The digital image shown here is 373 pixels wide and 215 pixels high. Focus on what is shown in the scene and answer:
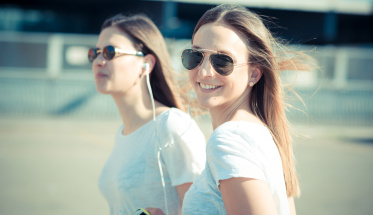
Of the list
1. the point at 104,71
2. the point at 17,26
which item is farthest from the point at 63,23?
the point at 104,71

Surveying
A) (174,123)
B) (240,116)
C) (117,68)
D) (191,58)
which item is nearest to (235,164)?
(240,116)

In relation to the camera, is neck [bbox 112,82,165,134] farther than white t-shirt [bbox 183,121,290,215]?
Yes

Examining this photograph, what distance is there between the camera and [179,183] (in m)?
1.99

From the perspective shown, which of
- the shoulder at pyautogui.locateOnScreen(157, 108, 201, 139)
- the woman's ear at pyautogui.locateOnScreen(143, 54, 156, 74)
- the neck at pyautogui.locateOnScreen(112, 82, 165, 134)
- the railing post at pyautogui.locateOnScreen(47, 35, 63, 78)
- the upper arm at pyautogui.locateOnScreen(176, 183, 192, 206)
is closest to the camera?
the upper arm at pyautogui.locateOnScreen(176, 183, 192, 206)

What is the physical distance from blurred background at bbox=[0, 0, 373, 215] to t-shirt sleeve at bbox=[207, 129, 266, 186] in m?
0.63

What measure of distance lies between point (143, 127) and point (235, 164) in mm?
1041

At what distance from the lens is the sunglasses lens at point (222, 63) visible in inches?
62.8

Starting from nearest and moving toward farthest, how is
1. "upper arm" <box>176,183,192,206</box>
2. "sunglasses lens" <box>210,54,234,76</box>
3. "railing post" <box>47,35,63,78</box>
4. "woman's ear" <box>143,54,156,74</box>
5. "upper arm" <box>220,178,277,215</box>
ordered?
"upper arm" <box>220,178,277,215</box>, "sunglasses lens" <box>210,54,234,76</box>, "upper arm" <box>176,183,192,206</box>, "woman's ear" <box>143,54,156,74</box>, "railing post" <box>47,35,63,78</box>

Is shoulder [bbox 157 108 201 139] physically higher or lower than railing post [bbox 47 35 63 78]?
lower

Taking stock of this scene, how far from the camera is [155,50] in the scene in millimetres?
2541

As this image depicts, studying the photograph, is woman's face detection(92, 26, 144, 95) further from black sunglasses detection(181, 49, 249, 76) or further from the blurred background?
black sunglasses detection(181, 49, 249, 76)

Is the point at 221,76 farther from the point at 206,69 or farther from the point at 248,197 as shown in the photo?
the point at 248,197

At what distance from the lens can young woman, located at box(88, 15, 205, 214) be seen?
205cm

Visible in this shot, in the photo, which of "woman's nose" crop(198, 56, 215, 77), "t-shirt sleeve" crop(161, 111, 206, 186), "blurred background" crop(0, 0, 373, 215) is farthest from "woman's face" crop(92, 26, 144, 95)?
"woman's nose" crop(198, 56, 215, 77)
